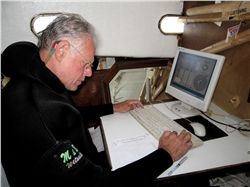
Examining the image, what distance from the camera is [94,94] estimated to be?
1.80m

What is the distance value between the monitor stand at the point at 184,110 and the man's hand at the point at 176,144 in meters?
0.36

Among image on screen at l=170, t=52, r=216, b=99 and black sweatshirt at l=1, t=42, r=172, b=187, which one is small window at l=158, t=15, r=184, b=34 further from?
black sweatshirt at l=1, t=42, r=172, b=187

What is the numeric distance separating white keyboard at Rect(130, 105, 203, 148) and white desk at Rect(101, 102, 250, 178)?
28 mm

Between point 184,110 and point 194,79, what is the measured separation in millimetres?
211

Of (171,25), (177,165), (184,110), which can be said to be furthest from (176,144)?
(171,25)

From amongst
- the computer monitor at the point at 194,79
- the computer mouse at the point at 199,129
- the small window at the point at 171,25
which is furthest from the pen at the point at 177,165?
the small window at the point at 171,25

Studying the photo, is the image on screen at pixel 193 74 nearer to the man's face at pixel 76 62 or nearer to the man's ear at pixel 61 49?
the man's face at pixel 76 62

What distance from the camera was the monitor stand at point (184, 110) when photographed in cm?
144

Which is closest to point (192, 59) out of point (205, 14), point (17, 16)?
point (205, 14)

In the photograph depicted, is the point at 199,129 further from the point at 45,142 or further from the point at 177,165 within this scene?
the point at 45,142

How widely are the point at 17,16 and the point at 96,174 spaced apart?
45.1 inches

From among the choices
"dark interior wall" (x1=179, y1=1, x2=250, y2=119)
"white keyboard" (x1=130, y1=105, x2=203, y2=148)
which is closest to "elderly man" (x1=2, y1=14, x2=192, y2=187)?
"white keyboard" (x1=130, y1=105, x2=203, y2=148)

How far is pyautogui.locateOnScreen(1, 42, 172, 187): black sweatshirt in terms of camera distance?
79cm

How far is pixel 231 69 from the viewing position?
4.63 ft
